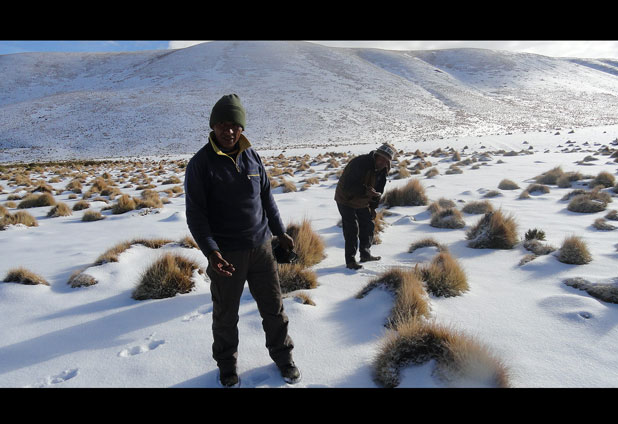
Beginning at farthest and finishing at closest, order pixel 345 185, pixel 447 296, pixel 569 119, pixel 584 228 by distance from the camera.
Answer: pixel 569 119 → pixel 584 228 → pixel 345 185 → pixel 447 296

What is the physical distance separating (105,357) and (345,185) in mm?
3342

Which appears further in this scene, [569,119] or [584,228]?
[569,119]

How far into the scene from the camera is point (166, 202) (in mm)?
9758

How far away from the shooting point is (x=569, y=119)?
57.6 meters

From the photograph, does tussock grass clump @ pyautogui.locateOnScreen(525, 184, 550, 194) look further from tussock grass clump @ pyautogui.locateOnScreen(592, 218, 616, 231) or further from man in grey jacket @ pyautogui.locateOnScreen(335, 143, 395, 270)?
man in grey jacket @ pyautogui.locateOnScreen(335, 143, 395, 270)

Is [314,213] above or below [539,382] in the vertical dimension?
below

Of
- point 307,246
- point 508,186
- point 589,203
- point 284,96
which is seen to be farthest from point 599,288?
point 284,96

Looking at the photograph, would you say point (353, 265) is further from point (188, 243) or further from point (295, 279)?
point (188, 243)

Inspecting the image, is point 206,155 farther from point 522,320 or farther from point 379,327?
point 522,320

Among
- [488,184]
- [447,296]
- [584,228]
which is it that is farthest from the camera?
[488,184]

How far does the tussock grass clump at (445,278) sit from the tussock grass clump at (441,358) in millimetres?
1243

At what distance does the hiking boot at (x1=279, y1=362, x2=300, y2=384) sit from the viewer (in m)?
2.42

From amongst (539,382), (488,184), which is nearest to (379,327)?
(539,382)

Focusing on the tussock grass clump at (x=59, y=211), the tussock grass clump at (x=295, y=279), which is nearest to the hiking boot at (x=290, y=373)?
the tussock grass clump at (x=295, y=279)
